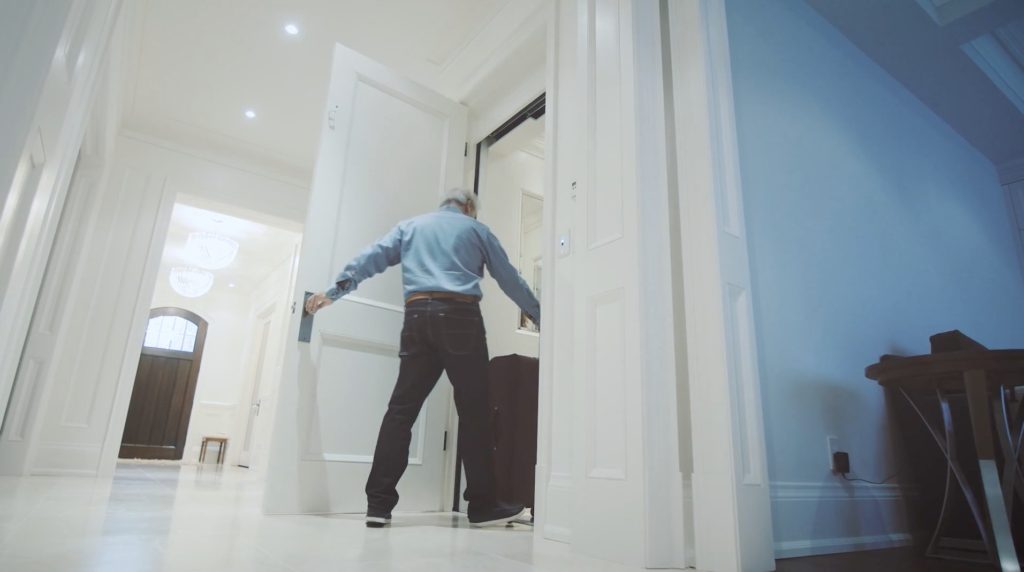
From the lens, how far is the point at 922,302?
2.72m

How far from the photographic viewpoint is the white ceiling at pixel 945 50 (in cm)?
281

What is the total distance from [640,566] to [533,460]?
117 cm

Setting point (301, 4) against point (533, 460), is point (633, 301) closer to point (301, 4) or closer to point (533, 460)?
point (533, 460)

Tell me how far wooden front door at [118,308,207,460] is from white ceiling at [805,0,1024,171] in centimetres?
952

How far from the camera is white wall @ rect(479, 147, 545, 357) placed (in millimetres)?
3102

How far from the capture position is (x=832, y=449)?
1.97m

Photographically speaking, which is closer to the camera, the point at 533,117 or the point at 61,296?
the point at 533,117

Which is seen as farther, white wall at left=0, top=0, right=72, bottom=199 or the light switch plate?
the light switch plate

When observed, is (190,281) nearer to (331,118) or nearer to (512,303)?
(331,118)

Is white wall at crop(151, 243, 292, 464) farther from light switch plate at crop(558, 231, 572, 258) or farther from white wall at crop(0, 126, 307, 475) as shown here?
light switch plate at crop(558, 231, 572, 258)

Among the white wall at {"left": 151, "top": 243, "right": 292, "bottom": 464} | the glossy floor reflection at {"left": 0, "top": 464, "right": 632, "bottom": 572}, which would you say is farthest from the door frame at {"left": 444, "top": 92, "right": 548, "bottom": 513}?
the white wall at {"left": 151, "top": 243, "right": 292, "bottom": 464}

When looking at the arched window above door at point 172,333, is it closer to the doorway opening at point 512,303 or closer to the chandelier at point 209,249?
the chandelier at point 209,249

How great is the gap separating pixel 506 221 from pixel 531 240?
0.50 metres

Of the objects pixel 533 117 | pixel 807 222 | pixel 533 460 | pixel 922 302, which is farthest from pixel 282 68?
pixel 922 302
